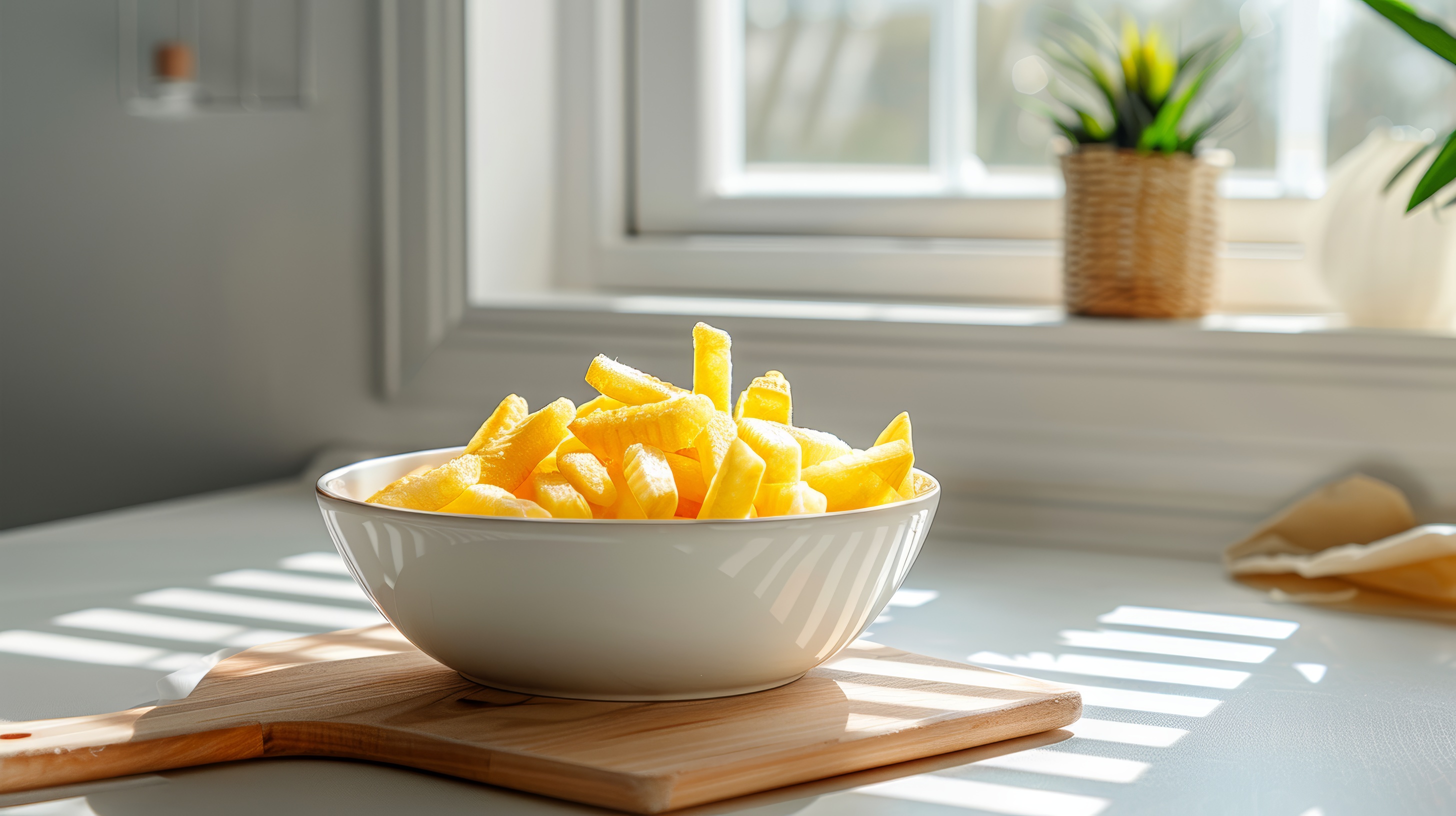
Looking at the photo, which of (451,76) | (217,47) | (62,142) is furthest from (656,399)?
(62,142)

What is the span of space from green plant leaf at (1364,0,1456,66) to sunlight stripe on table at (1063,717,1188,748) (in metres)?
0.46

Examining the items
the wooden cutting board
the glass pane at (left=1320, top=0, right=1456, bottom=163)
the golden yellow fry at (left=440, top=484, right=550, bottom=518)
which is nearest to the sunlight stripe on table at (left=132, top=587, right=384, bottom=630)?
the wooden cutting board

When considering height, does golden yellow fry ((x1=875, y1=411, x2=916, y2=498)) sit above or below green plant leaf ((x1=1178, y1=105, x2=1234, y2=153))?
below

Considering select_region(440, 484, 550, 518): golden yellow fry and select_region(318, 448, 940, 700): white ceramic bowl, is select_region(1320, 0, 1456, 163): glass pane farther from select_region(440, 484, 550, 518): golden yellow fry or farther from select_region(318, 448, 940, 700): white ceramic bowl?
select_region(440, 484, 550, 518): golden yellow fry

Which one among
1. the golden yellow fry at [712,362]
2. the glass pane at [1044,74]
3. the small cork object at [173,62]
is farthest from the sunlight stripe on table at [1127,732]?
the small cork object at [173,62]

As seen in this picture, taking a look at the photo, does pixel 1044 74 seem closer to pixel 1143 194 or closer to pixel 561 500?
pixel 1143 194

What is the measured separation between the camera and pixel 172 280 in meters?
1.42

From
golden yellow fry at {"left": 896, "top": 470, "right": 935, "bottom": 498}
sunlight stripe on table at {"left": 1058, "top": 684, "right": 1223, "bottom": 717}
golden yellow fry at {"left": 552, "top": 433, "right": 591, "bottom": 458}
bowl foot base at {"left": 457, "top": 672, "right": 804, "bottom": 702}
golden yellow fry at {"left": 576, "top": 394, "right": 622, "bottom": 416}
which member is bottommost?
sunlight stripe on table at {"left": 1058, "top": 684, "right": 1223, "bottom": 717}

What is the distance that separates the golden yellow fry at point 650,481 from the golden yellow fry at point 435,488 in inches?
2.6

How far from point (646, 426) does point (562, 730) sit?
12 centimetres

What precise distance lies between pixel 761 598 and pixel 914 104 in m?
0.90

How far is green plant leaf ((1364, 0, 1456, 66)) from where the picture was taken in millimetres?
782

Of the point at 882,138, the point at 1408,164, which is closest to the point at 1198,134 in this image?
the point at 1408,164

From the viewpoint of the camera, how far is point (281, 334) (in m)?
1.36
